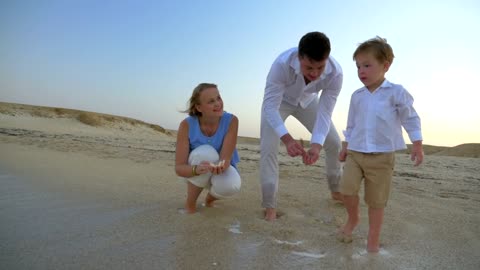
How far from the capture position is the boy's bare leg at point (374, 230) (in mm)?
2240

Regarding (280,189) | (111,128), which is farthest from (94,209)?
(111,128)

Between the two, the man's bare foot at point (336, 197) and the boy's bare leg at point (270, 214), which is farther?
the man's bare foot at point (336, 197)

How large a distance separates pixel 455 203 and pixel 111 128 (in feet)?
67.5

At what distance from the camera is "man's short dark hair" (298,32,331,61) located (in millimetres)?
2428

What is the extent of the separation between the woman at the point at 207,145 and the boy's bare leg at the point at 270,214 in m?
0.30

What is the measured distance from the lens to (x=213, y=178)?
111 inches

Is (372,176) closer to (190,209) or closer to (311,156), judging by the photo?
(311,156)

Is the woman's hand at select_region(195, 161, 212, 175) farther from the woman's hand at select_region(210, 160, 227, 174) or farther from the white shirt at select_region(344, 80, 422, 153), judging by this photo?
the white shirt at select_region(344, 80, 422, 153)

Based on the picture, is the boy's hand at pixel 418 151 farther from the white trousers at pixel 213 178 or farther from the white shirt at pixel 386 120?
the white trousers at pixel 213 178

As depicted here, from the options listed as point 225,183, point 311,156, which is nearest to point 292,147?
point 311,156

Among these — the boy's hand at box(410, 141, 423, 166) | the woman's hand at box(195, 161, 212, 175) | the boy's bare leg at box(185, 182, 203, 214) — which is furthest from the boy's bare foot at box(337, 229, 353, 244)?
the boy's bare leg at box(185, 182, 203, 214)

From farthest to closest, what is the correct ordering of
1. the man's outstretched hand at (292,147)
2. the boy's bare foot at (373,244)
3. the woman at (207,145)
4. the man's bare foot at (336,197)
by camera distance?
1. the man's bare foot at (336,197)
2. the woman at (207,145)
3. the man's outstretched hand at (292,147)
4. the boy's bare foot at (373,244)

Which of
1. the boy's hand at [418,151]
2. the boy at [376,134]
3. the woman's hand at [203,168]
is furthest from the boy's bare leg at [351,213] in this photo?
the woman's hand at [203,168]

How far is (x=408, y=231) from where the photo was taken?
105 inches
